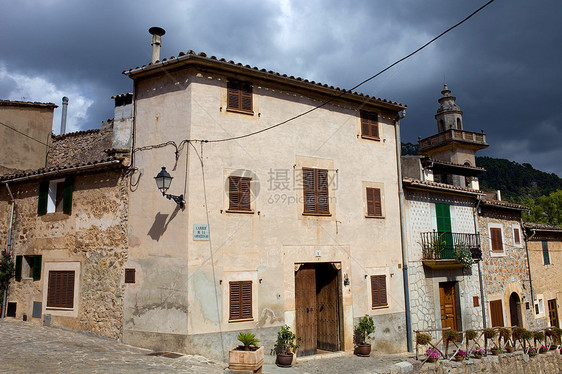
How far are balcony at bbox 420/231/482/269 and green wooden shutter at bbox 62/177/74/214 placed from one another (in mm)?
12659

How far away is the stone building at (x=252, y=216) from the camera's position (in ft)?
37.1

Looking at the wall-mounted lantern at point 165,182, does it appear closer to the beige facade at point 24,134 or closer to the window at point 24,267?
the window at point 24,267

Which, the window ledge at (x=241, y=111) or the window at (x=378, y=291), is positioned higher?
the window ledge at (x=241, y=111)

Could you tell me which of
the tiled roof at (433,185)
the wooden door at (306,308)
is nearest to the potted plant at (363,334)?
the wooden door at (306,308)

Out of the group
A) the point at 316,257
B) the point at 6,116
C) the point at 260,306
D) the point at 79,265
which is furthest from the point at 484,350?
the point at 6,116

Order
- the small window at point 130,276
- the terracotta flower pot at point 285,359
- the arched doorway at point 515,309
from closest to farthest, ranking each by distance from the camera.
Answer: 1. the terracotta flower pot at point 285,359
2. the small window at point 130,276
3. the arched doorway at point 515,309

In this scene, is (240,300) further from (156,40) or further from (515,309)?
(515,309)

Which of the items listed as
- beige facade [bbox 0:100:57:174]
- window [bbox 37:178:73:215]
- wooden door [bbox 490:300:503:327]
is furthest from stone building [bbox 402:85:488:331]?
beige facade [bbox 0:100:57:174]

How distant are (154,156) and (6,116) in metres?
8.36

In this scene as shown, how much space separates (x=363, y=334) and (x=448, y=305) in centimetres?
564

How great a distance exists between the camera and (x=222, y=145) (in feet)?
39.4

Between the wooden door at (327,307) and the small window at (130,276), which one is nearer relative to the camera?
the small window at (130,276)

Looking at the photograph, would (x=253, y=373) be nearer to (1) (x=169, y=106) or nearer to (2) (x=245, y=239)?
(2) (x=245, y=239)

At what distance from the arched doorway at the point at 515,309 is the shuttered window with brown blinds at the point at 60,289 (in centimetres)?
1980
